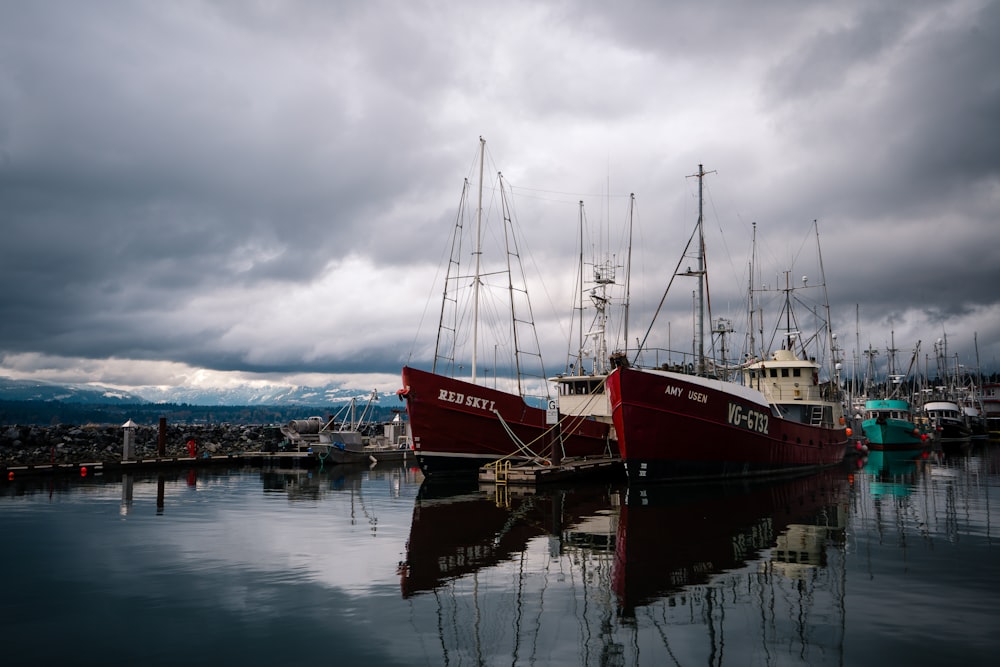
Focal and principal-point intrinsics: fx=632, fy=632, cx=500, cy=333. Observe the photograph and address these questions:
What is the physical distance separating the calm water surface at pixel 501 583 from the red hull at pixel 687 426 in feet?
9.13

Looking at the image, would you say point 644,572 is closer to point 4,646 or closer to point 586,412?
point 4,646

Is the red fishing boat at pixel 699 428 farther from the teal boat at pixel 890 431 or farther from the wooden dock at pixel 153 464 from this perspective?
the teal boat at pixel 890 431

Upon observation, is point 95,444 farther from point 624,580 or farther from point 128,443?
point 624,580

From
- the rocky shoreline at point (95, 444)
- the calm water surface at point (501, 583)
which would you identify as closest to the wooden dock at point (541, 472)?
the calm water surface at point (501, 583)

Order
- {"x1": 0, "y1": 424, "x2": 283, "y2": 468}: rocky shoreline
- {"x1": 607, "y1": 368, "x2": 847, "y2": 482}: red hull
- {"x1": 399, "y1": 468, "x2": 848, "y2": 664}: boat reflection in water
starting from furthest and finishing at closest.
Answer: {"x1": 0, "y1": 424, "x2": 283, "y2": 468}: rocky shoreline
{"x1": 607, "y1": 368, "x2": 847, "y2": 482}: red hull
{"x1": 399, "y1": 468, "x2": 848, "y2": 664}: boat reflection in water

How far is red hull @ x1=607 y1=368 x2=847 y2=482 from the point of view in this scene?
22.1 meters

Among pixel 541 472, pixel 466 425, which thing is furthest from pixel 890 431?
pixel 466 425

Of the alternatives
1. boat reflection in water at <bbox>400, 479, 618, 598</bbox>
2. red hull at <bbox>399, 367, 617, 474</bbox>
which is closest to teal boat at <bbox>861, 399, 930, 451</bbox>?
red hull at <bbox>399, 367, 617, 474</bbox>

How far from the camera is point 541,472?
2425 cm

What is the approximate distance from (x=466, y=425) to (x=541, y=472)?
426 centimetres

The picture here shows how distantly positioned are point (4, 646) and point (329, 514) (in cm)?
1112

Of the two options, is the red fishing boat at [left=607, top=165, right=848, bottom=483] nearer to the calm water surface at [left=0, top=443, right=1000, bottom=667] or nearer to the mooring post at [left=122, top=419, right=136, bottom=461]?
the calm water surface at [left=0, top=443, right=1000, bottom=667]

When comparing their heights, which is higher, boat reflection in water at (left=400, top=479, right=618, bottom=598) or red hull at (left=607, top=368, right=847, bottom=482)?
red hull at (left=607, top=368, right=847, bottom=482)

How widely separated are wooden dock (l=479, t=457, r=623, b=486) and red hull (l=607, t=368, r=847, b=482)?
3.15 m
